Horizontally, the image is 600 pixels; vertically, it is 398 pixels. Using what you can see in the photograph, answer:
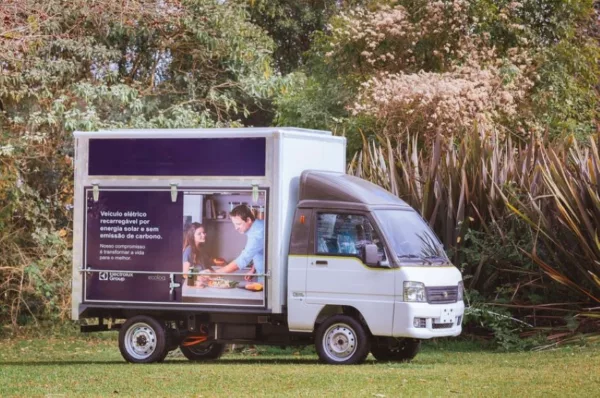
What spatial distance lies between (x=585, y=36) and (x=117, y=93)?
1333 cm

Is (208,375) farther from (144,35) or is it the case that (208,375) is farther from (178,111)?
(144,35)

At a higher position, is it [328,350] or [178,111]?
[178,111]

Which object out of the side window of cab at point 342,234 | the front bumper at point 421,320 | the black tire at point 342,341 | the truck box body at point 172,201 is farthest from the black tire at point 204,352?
the front bumper at point 421,320

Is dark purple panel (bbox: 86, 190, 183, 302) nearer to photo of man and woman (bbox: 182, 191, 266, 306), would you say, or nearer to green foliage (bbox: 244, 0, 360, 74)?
photo of man and woman (bbox: 182, 191, 266, 306)

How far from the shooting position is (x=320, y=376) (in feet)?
40.0

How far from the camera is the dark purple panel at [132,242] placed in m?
14.4

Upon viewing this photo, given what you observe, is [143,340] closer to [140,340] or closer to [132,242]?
[140,340]

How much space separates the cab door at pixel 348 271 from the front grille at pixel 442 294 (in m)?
0.44

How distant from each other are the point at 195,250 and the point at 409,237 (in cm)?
248

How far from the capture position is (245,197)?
46.3 feet

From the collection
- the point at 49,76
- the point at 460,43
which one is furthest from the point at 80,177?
the point at 460,43

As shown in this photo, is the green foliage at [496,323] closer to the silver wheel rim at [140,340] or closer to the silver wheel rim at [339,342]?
the silver wheel rim at [339,342]

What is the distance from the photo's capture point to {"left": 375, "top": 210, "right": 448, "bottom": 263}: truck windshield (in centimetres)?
1393

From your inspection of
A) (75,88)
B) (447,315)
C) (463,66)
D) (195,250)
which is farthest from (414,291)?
(463,66)
